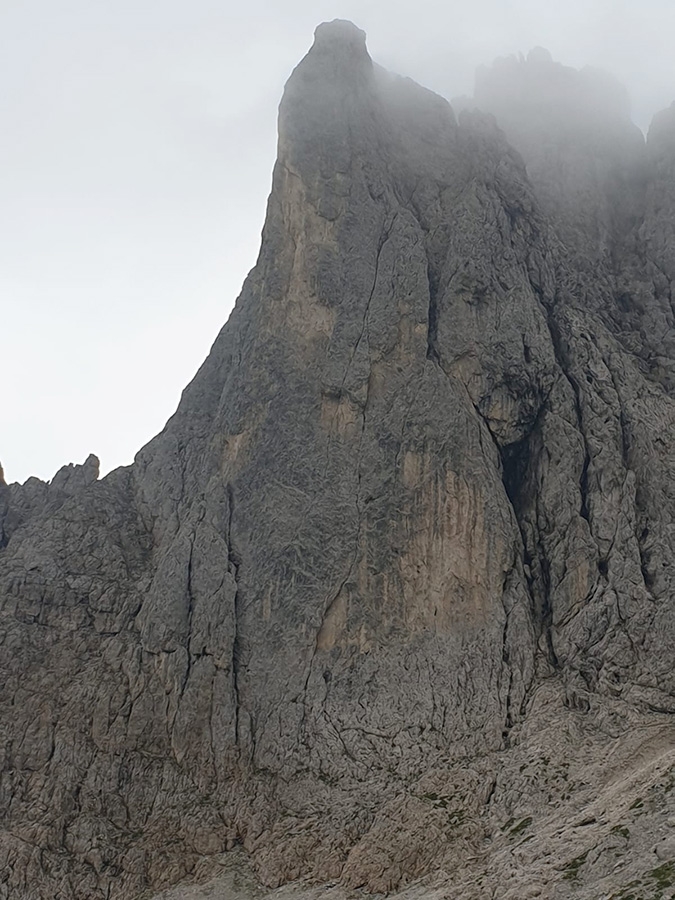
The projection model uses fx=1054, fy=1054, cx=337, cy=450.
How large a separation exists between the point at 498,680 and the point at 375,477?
47.8 feet

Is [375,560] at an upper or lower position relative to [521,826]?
upper

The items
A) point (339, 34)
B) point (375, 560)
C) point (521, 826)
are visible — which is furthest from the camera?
point (339, 34)

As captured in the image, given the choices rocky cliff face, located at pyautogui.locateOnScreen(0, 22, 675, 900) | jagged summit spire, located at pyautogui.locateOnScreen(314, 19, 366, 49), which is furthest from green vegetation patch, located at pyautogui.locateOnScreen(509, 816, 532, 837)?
jagged summit spire, located at pyautogui.locateOnScreen(314, 19, 366, 49)

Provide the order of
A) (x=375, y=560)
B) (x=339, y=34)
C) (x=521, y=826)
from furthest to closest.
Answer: (x=339, y=34), (x=375, y=560), (x=521, y=826)

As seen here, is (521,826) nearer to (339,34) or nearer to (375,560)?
(375,560)

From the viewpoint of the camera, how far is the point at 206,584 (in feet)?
209

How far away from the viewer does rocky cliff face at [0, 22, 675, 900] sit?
54.1m

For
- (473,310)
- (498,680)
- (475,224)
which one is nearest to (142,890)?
(498,680)

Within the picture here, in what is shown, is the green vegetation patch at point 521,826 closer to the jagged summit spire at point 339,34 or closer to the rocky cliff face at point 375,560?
the rocky cliff face at point 375,560

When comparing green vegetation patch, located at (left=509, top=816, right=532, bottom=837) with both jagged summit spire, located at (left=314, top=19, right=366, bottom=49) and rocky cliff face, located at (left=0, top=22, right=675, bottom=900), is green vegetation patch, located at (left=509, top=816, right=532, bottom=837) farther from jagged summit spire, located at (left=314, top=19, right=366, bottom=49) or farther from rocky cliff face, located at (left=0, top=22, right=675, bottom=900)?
jagged summit spire, located at (left=314, top=19, right=366, bottom=49)

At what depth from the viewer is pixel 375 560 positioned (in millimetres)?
62688

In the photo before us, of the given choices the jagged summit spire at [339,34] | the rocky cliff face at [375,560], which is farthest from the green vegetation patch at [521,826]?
the jagged summit spire at [339,34]

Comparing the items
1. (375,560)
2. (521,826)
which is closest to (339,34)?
(375,560)

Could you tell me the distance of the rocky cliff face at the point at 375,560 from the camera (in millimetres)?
54062
